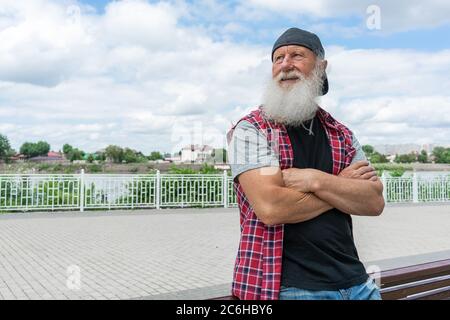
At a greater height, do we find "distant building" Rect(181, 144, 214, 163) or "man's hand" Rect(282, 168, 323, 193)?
"distant building" Rect(181, 144, 214, 163)

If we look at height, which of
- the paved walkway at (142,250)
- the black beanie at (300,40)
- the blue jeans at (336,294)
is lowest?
the paved walkway at (142,250)

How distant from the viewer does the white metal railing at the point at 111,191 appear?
403 inches

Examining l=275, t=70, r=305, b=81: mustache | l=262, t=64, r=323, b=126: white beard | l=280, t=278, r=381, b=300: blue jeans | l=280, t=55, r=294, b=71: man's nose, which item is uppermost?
l=280, t=55, r=294, b=71: man's nose

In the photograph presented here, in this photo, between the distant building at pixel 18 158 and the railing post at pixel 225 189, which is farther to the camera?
the distant building at pixel 18 158

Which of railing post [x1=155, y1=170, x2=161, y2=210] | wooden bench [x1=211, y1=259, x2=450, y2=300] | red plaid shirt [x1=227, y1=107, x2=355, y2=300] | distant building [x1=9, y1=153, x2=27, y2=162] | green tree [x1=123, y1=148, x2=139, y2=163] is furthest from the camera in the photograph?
distant building [x1=9, y1=153, x2=27, y2=162]

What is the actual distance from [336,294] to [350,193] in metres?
0.30

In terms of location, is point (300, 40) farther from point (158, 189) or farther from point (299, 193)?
point (158, 189)

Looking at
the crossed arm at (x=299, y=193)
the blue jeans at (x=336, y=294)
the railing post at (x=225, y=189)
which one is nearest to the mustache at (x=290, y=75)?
the crossed arm at (x=299, y=193)

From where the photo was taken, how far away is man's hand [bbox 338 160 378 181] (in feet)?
4.68

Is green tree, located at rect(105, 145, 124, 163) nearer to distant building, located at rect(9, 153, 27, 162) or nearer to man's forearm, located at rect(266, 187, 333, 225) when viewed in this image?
distant building, located at rect(9, 153, 27, 162)

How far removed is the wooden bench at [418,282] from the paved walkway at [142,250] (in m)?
0.41

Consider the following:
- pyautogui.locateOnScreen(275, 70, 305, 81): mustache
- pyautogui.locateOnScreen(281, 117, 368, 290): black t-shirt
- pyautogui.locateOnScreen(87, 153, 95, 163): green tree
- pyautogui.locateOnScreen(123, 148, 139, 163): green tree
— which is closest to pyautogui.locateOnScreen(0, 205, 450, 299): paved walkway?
pyautogui.locateOnScreen(281, 117, 368, 290): black t-shirt

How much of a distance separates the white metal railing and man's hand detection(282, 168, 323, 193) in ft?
32.5

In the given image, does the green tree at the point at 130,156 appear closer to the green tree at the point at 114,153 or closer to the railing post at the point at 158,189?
the green tree at the point at 114,153
